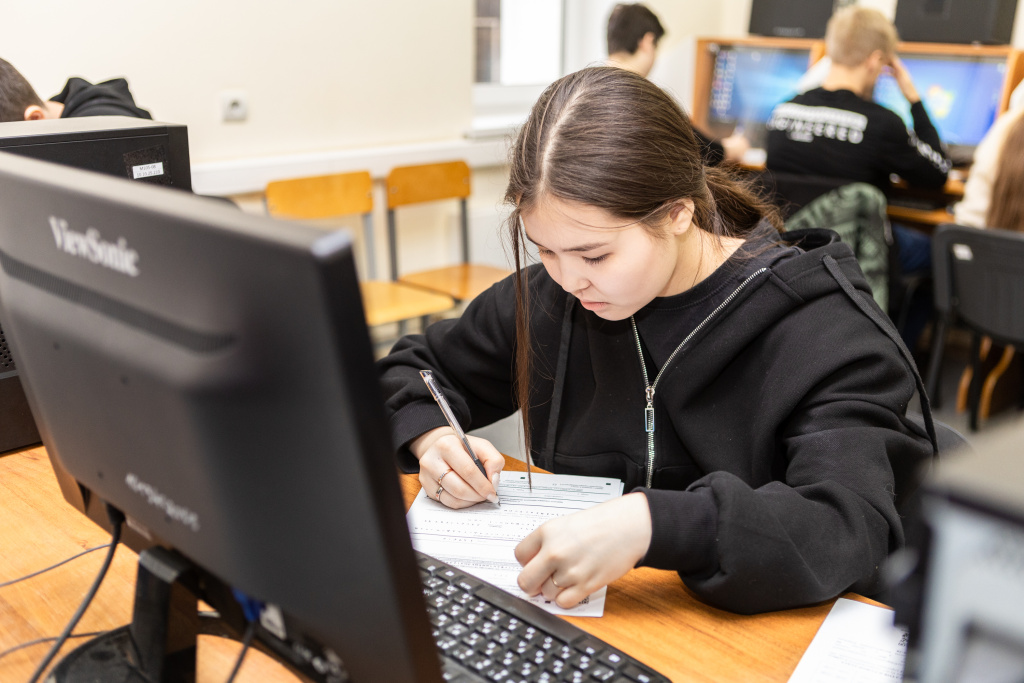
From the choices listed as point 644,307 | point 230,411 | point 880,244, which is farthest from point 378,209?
point 230,411

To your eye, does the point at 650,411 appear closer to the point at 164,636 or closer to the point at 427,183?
the point at 164,636

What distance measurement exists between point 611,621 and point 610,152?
0.51 metres

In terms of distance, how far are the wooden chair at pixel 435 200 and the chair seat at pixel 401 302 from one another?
0.11 m

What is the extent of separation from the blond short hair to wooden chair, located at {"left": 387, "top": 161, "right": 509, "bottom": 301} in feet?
4.60

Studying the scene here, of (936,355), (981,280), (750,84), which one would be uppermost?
(750,84)

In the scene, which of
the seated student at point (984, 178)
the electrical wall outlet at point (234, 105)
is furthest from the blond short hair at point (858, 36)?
the electrical wall outlet at point (234, 105)

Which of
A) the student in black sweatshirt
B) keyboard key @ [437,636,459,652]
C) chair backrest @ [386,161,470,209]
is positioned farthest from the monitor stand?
the student in black sweatshirt

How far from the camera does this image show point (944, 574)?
0.34 m

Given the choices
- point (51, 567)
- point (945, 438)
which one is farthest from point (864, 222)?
point (51, 567)

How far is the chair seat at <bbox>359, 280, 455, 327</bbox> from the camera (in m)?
2.62

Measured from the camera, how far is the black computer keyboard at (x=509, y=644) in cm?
66

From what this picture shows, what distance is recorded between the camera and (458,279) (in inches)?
120

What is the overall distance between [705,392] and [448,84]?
8.48 feet

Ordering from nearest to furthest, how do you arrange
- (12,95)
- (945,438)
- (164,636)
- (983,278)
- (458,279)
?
(164,636) → (945,438) → (12,95) → (983,278) → (458,279)
